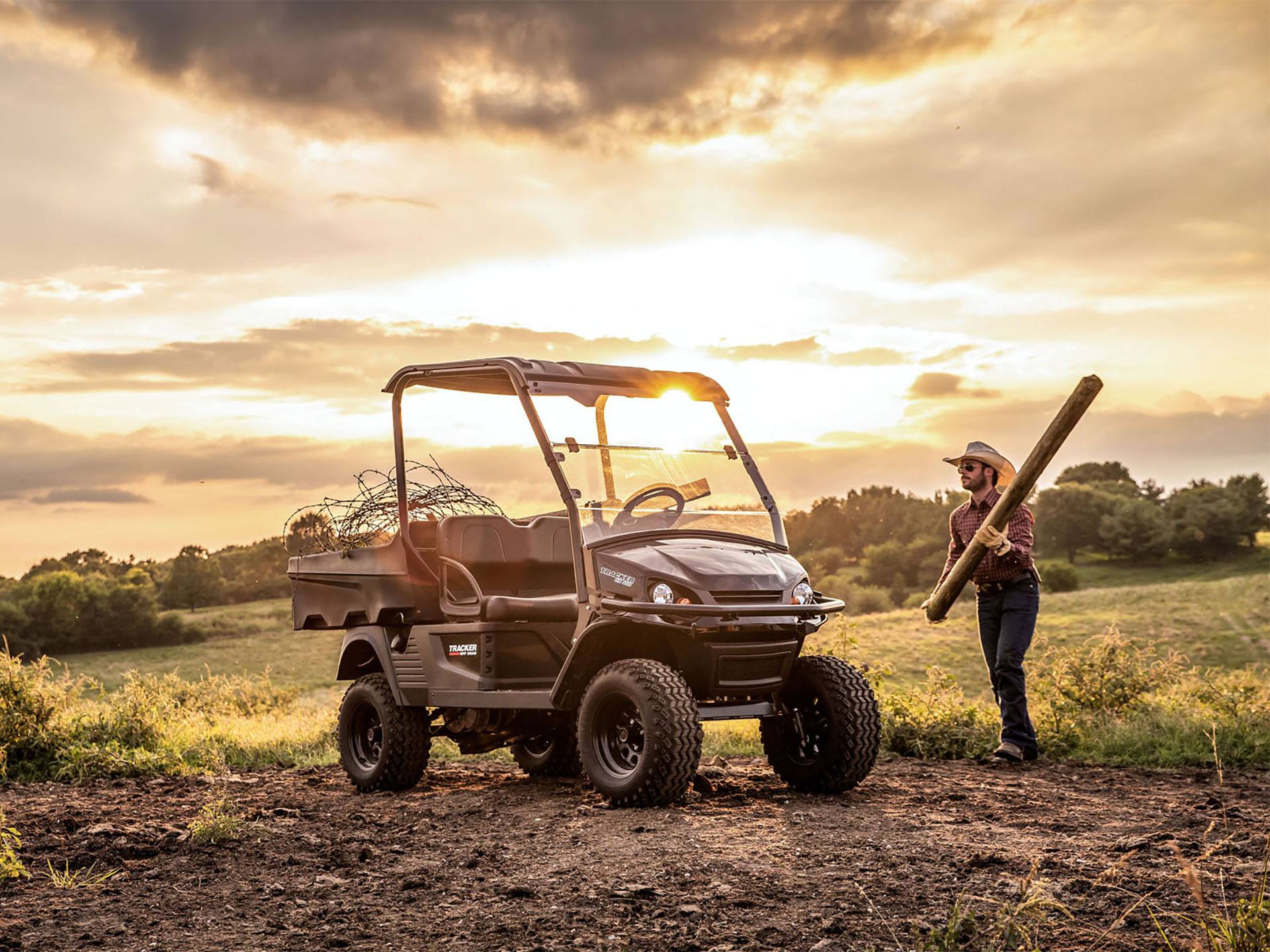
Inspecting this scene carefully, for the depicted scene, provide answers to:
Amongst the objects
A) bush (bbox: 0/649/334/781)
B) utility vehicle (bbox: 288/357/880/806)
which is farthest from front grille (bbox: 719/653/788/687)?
bush (bbox: 0/649/334/781)

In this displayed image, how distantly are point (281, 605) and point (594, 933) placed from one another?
4376 cm

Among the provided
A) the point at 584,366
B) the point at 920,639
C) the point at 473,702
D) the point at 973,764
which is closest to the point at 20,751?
the point at 473,702

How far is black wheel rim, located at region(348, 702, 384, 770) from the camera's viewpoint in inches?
382

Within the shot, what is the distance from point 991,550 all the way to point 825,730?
2.43 m

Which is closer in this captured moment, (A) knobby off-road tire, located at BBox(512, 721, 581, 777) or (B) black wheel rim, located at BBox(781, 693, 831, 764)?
(B) black wheel rim, located at BBox(781, 693, 831, 764)

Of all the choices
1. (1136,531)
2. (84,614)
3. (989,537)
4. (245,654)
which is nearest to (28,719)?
(989,537)

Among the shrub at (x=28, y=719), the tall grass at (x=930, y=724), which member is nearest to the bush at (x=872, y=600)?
the tall grass at (x=930, y=724)

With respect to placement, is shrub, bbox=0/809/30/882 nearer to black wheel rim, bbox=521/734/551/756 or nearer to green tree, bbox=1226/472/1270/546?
black wheel rim, bbox=521/734/551/756

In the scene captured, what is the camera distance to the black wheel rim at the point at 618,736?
7.57 metres

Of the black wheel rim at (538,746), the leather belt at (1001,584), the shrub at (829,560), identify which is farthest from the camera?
the shrub at (829,560)

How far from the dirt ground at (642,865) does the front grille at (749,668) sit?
75 cm

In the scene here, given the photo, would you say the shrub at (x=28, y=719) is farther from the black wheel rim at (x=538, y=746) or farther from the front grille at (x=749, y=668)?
the front grille at (x=749, y=668)

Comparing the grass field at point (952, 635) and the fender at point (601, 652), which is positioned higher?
the fender at point (601, 652)

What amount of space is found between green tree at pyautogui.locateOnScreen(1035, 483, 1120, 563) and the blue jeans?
5002 cm
